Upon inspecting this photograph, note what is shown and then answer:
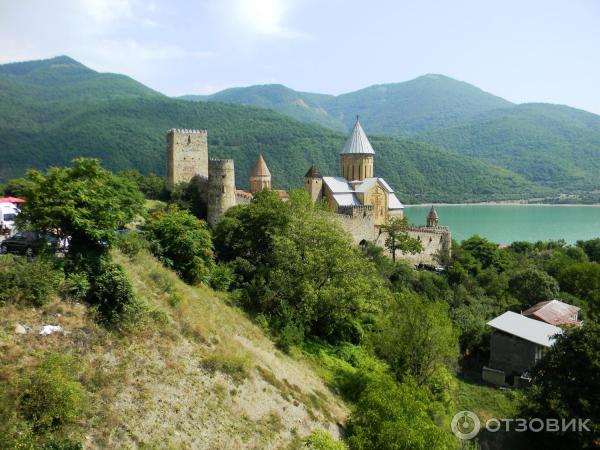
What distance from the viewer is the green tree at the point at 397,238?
81.3ft

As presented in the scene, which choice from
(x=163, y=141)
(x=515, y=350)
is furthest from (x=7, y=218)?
(x=163, y=141)

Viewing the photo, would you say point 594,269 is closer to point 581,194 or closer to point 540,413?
point 540,413

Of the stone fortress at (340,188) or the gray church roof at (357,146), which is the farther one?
the gray church roof at (357,146)

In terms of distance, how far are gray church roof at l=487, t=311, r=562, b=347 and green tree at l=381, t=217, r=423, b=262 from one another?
653 centimetres

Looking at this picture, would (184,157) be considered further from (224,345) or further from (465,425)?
(465,425)

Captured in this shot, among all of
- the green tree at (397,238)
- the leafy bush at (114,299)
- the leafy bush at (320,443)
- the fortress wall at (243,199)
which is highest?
the fortress wall at (243,199)

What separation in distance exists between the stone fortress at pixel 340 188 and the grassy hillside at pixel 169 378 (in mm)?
9060

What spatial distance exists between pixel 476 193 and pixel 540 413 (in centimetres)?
8914

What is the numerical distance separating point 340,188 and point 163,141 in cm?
4607

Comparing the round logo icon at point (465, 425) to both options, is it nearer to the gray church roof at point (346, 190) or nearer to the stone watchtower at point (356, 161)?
the gray church roof at point (346, 190)

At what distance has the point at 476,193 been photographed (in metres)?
95.6

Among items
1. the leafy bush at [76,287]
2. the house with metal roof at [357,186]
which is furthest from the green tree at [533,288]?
the leafy bush at [76,287]

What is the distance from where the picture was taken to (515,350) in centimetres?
1784


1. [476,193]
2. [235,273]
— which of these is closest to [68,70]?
[476,193]
